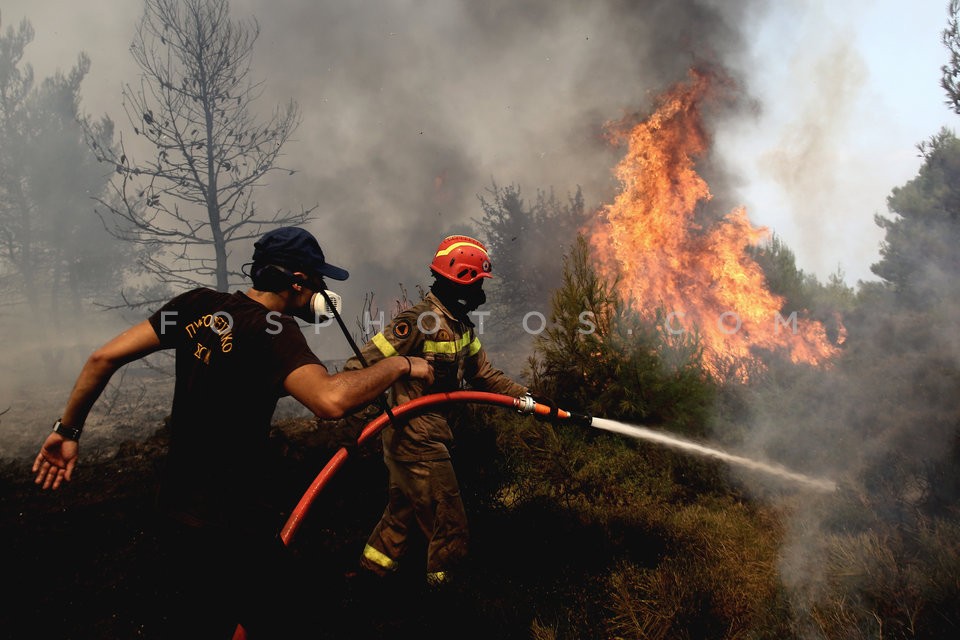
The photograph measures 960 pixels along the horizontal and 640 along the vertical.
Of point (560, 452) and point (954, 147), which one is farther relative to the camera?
point (954, 147)

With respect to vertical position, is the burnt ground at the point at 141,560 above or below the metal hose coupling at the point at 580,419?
below

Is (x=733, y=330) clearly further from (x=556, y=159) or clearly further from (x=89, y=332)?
(x=89, y=332)

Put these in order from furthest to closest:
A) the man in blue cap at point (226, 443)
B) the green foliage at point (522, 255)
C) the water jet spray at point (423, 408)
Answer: the green foliage at point (522, 255) → the water jet spray at point (423, 408) → the man in blue cap at point (226, 443)

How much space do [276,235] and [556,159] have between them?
2189 centimetres

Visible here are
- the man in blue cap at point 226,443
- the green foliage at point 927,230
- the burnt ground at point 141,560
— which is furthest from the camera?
the green foliage at point 927,230

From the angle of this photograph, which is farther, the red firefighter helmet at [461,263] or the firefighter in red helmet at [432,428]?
the red firefighter helmet at [461,263]

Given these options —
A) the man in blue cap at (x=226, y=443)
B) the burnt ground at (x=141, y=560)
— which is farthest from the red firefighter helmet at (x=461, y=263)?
the burnt ground at (x=141, y=560)

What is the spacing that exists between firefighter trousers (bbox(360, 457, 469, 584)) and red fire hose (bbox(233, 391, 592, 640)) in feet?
1.67

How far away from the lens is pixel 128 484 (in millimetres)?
6824

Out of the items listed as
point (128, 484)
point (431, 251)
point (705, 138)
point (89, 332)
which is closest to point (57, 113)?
point (89, 332)

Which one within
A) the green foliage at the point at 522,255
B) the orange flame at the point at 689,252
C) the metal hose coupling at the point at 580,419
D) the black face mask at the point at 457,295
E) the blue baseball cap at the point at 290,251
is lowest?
the metal hose coupling at the point at 580,419

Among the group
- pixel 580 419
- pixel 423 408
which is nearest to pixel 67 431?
pixel 423 408

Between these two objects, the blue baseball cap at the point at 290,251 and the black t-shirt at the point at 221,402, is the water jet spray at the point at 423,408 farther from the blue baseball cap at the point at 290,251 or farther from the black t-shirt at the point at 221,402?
the blue baseball cap at the point at 290,251

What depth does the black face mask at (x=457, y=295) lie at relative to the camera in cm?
409
